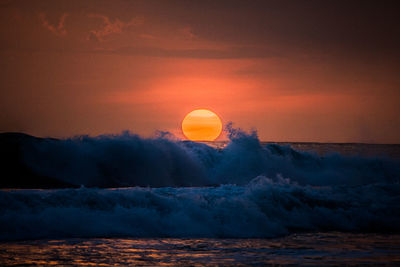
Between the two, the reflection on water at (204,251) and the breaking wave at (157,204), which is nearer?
the reflection on water at (204,251)

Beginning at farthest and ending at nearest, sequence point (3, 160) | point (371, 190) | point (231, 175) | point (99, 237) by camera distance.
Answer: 1. point (231, 175)
2. point (3, 160)
3. point (371, 190)
4. point (99, 237)

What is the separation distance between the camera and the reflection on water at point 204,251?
7.54 m

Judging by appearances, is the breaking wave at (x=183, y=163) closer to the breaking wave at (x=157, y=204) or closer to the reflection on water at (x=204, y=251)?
the breaking wave at (x=157, y=204)

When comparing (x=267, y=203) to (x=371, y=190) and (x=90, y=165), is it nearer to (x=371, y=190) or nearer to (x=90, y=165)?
(x=371, y=190)

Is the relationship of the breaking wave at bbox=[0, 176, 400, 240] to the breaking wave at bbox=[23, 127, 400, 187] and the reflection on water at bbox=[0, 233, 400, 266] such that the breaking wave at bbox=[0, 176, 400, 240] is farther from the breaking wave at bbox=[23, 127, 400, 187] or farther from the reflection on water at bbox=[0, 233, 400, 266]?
the breaking wave at bbox=[23, 127, 400, 187]

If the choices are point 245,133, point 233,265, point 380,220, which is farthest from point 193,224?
point 245,133

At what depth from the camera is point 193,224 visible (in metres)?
10.7

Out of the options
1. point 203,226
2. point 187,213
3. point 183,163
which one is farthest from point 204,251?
point 183,163

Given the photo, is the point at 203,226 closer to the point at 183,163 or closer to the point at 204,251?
the point at 204,251

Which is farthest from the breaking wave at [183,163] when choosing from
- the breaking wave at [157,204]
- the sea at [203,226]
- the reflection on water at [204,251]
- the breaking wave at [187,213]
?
the reflection on water at [204,251]

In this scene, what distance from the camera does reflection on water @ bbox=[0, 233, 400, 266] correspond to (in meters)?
7.54

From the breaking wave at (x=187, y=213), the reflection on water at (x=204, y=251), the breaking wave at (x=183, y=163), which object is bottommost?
the reflection on water at (x=204, y=251)

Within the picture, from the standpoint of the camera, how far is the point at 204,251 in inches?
332

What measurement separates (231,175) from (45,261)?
18037 millimetres
